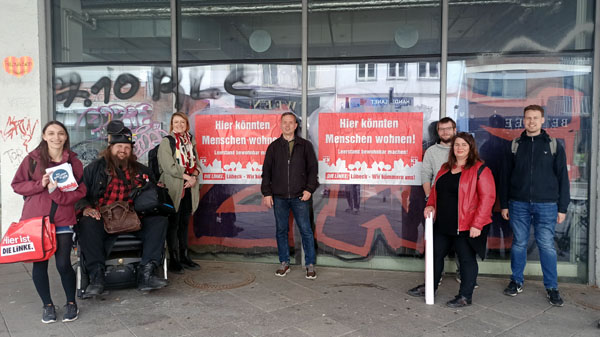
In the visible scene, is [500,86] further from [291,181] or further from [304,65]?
[291,181]

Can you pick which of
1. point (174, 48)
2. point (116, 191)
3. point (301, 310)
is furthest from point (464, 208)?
point (174, 48)

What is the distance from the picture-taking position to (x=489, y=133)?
195 inches

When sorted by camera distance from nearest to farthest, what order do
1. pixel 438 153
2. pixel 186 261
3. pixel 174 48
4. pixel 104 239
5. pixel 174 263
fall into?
pixel 104 239, pixel 438 153, pixel 174 263, pixel 186 261, pixel 174 48

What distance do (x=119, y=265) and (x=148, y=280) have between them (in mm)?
341

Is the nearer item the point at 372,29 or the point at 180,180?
the point at 180,180

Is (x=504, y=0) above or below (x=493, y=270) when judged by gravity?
above

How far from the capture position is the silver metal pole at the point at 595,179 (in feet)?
15.3

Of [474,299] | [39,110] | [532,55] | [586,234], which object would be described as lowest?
[474,299]

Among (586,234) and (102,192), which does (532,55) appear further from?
(102,192)

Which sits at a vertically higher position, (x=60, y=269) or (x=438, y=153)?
(x=438, y=153)

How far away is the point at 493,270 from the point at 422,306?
1457 mm

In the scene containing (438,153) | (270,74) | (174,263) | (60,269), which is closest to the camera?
(60,269)

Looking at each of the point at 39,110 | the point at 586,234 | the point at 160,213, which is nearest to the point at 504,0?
the point at 586,234

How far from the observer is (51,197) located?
11.8 ft
